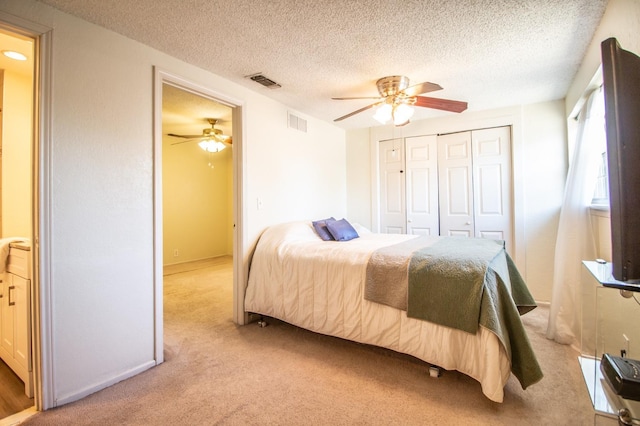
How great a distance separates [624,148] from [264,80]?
2.58 meters

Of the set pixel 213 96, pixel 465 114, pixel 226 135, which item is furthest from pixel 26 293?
pixel 465 114

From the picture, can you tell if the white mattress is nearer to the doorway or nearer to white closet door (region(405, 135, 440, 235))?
white closet door (region(405, 135, 440, 235))

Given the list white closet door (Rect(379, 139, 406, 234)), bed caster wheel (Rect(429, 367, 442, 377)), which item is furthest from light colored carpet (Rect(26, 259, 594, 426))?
white closet door (Rect(379, 139, 406, 234))

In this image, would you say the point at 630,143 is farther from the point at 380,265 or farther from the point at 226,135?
the point at 226,135

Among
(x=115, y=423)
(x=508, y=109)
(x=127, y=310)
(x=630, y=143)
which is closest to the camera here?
(x=630, y=143)

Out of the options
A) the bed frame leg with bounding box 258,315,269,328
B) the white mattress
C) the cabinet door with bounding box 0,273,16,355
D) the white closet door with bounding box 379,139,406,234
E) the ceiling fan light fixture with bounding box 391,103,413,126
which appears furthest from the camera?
the white closet door with bounding box 379,139,406,234

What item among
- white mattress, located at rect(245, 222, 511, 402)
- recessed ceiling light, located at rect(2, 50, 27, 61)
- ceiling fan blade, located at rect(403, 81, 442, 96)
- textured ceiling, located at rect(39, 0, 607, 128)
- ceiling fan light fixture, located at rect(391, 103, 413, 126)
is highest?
textured ceiling, located at rect(39, 0, 607, 128)

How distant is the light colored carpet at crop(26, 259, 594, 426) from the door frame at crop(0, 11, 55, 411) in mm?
236

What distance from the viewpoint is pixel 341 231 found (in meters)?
3.03

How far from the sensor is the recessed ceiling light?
79.9 inches

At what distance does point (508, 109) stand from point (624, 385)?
11.2ft

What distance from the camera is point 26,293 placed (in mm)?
1736

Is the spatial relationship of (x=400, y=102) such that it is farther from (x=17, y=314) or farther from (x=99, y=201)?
(x=17, y=314)

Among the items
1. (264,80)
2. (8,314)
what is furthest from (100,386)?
(264,80)
